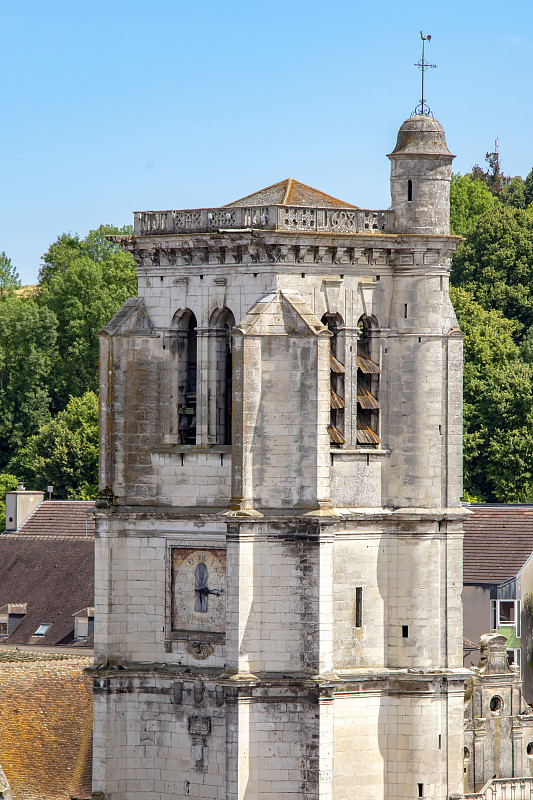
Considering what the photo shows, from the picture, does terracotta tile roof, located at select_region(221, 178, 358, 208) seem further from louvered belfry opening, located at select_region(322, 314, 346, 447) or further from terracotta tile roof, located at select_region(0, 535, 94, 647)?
terracotta tile roof, located at select_region(0, 535, 94, 647)

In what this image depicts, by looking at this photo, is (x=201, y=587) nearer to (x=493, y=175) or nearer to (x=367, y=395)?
(x=367, y=395)

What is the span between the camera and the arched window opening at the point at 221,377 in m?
66.9

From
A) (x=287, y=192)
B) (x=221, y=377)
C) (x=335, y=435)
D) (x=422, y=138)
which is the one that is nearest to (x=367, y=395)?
(x=335, y=435)

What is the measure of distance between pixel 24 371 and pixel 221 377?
258ft

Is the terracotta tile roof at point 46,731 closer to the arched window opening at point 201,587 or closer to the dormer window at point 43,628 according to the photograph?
the arched window opening at point 201,587

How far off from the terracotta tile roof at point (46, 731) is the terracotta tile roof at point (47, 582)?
2209 cm

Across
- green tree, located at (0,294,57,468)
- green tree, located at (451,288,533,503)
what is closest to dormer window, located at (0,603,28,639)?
green tree, located at (451,288,533,503)

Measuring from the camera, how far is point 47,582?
104 metres

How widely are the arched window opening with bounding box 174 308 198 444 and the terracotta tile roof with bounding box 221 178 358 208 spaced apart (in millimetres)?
3460

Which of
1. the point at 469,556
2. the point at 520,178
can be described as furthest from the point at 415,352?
the point at 520,178

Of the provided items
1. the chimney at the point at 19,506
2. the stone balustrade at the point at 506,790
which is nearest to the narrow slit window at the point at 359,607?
the stone balustrade at the point at 506,790

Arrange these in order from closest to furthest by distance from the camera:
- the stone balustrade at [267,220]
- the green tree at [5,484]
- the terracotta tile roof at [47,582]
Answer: the stone balustrade at [267,220]
the terracotta tile roof at [47,582]
the green tree at [5,484]

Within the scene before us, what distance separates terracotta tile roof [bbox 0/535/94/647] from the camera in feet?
327

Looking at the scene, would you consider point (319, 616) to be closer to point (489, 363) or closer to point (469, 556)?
point (469, 556)
